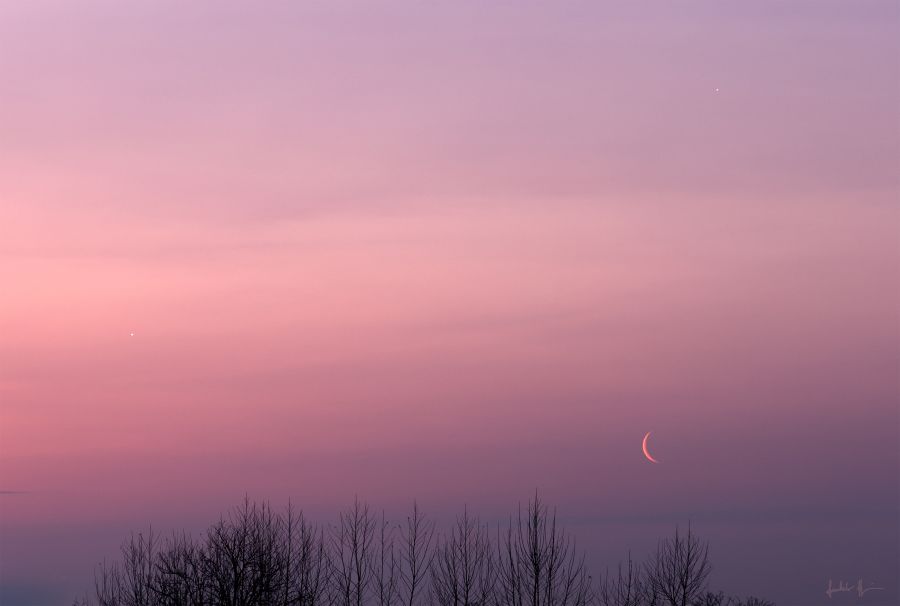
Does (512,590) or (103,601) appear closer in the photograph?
(512,590)

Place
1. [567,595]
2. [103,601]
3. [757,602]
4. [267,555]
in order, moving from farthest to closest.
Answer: [757,602], [103,601], [267,555], [567,595]

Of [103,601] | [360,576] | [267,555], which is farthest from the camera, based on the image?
[103,601]

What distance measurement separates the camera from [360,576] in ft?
136

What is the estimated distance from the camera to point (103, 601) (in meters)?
44.3

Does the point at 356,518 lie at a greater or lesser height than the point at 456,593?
greater

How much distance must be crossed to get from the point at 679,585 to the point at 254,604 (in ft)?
62.1

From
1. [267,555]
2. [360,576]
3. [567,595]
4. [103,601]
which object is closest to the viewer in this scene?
[567,595]

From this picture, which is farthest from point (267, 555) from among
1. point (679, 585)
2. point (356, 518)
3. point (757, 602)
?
point (757, 602)

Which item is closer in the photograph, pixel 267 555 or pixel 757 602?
pixel 267 555

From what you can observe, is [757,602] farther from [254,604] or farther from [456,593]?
[254,604]

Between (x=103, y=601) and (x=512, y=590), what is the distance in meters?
17.8

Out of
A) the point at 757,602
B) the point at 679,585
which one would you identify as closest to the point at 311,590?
the point at 679,585

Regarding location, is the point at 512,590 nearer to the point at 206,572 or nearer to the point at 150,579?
the point at 206,572

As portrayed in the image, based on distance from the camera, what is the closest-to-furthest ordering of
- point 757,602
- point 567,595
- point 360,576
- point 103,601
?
point 567,595, point 360,576, point 103,601, point 757,602
